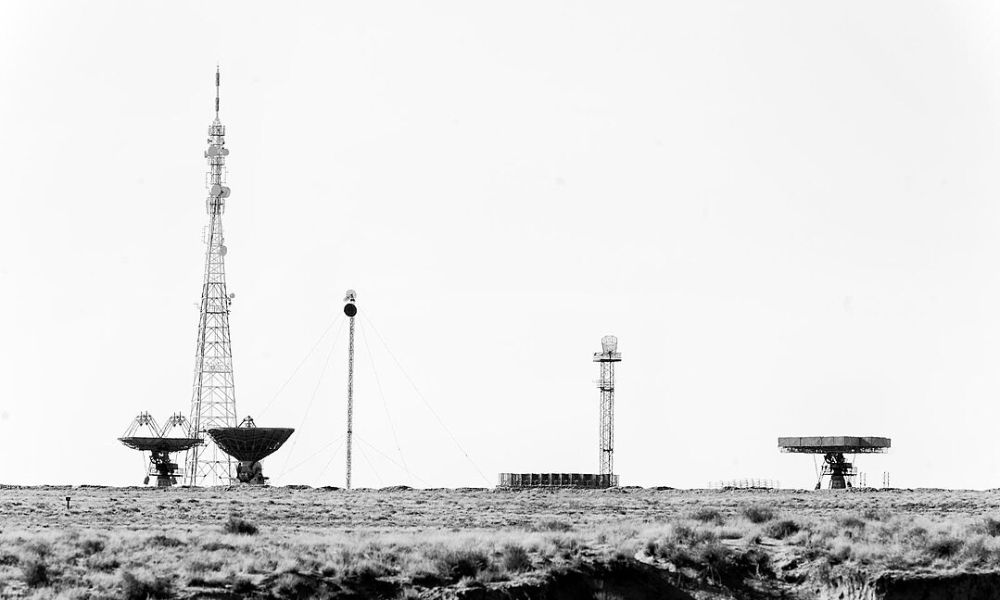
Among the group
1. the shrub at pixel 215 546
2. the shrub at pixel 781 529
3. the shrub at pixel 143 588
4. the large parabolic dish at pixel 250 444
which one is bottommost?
the shrub at pixel 143 588

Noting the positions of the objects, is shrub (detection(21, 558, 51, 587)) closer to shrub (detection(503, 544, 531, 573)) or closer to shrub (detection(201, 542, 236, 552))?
shrub (detection(201, 542, 236, 552))

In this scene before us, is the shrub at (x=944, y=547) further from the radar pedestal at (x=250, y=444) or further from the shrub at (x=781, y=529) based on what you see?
the radar pedestal at (x=250, y=444)

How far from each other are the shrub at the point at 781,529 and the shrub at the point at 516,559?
420 inches

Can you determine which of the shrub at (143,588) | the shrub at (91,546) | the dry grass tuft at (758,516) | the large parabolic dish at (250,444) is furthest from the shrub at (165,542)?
the large parabolic dish at (250,444)

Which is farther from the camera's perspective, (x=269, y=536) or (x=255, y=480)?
(x=255, y=480)

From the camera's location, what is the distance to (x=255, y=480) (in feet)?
416

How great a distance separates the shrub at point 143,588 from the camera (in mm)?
37594

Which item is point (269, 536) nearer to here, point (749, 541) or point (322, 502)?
point (749, 541)

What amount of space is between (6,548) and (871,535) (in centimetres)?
2498

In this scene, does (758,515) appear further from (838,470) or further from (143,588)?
(838,470)

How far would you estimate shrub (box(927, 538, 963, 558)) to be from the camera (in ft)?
154

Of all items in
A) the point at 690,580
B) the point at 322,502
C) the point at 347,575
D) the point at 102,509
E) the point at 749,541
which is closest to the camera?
the point at 347,575

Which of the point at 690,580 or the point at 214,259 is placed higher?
the point at 214,259

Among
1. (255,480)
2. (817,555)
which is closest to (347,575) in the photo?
(817,555)
